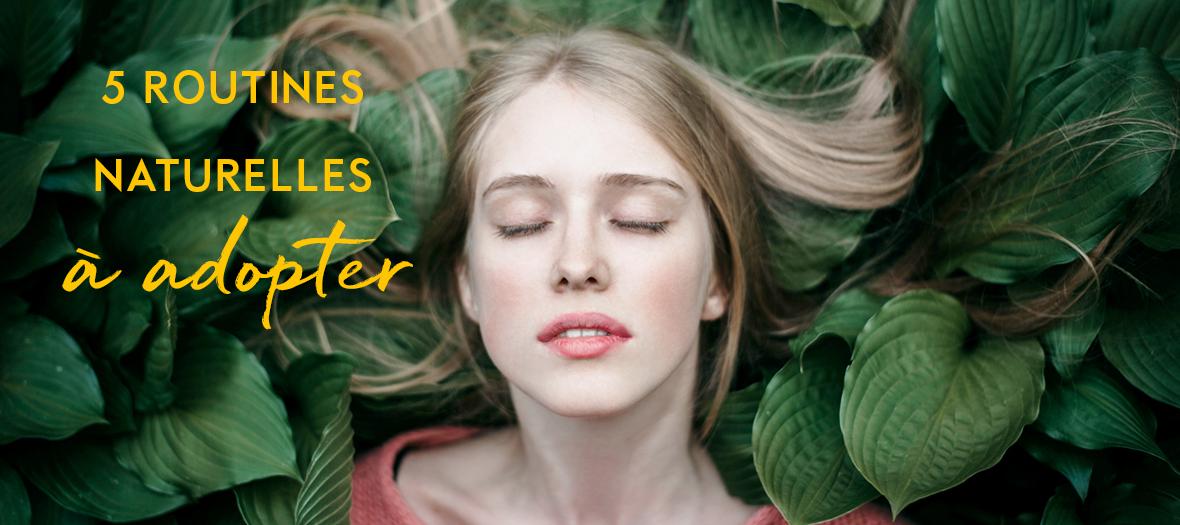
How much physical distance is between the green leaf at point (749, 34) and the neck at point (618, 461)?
0.37m

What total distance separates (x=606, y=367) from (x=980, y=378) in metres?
0.40

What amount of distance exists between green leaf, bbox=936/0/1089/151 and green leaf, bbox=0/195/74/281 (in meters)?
1.02

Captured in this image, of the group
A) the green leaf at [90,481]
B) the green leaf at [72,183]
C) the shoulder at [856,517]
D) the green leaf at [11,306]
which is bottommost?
the shoulder at [856,517]

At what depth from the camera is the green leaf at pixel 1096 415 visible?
0.81 metres

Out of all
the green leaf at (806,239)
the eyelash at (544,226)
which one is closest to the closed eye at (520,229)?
the eyelash at (544,226)

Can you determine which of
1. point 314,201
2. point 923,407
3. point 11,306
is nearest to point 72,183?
point 11,306

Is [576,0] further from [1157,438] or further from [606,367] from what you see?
[1157,438]

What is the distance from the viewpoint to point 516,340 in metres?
0.78

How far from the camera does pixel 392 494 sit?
3.01 feet

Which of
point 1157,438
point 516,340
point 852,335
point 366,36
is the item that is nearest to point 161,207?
point 366,36

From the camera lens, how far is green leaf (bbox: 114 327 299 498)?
852mm

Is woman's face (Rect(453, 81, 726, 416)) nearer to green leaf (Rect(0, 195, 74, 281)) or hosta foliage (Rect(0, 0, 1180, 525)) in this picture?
hosta foliage (Rect(0, 0, 1180, 525))

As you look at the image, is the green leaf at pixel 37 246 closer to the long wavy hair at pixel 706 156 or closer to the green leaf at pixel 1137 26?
the long wavy hair at pixel 706 156

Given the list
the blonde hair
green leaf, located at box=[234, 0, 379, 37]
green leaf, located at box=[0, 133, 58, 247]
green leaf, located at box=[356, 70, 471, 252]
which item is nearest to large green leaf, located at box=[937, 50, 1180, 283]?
the blonde hair
